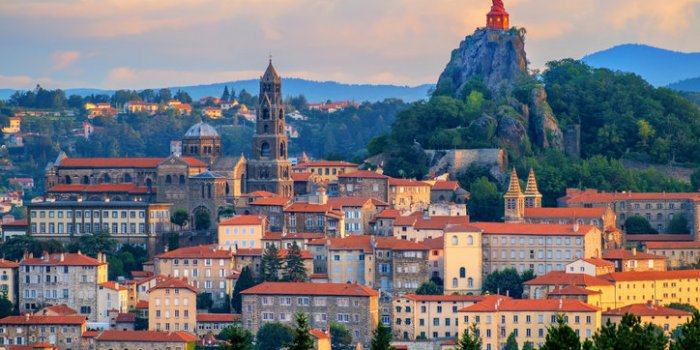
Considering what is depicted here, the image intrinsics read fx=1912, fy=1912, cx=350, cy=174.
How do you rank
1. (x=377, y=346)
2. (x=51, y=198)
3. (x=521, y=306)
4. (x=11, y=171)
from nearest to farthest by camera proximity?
(x=377, y=346) → (x=521, y=306) → (x=51, y=198) → (x=11, y=171)

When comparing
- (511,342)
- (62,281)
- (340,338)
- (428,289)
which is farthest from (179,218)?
(511,342)

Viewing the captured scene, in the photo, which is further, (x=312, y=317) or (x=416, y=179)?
(x=416, y=179)

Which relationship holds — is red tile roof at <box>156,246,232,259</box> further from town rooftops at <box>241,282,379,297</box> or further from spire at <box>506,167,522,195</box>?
spire at <box>506,167,522,195</box>

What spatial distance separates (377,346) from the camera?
54.5 m

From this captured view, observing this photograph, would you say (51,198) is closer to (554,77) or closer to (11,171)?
(554,77)

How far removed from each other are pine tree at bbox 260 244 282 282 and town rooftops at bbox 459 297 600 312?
9.65 metres

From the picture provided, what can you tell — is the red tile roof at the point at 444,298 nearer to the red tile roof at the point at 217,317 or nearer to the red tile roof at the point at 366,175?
the red tile roof at the point at 217,317

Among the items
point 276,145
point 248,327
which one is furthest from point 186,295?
point 276,145

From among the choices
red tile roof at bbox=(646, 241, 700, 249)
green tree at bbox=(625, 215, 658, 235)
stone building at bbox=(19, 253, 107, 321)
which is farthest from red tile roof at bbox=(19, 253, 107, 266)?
green tree at bbox=(625, 215, 658, 235)

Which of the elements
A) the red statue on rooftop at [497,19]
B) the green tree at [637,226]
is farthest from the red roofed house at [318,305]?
the red statue on rooftop at [497,19]

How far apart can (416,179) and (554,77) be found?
63.5 ft

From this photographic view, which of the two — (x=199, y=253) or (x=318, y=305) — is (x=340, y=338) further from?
(x=199, y=253)

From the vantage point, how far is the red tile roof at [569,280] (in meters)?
79.7

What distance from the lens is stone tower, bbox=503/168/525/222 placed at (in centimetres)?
8969
